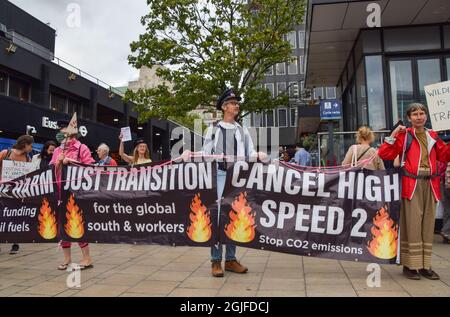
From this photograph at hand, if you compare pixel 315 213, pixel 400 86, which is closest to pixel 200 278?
pixel 315 213

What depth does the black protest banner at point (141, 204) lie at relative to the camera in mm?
5000

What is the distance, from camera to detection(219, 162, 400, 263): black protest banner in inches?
183

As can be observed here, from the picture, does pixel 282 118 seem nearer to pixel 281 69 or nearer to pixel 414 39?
pixel 281 69

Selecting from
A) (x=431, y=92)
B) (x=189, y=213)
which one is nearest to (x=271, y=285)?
(x=189, y=213)

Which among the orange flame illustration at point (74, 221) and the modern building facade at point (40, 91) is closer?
the orange flame illustration at point (74, 221)

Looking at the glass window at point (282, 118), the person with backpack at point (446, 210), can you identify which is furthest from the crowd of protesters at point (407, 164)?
the glass window at point (282, 118)

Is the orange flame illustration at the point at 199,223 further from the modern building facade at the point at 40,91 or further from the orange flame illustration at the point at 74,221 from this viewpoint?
the modern building facade at the point at 40,91

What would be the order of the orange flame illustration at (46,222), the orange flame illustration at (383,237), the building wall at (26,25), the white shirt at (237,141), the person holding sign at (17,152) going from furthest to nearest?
the building wall at (26,25) → the person holding sign at (17,152) → the orange flame illustration at (46,222) → the white shirt at (237,141) → the orange flame illustration at (383,237)

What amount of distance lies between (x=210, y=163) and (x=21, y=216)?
2749 millimetres


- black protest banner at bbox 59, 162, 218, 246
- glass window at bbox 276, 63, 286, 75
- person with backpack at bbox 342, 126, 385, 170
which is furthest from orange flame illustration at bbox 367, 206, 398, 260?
glass window at bbox 276, 63, 286, 75

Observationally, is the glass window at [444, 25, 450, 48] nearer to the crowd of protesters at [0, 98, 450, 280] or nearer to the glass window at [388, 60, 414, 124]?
the glass window at [388, 60, 414, 124]

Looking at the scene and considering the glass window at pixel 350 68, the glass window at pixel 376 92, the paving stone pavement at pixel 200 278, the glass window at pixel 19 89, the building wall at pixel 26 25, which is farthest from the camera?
the building wall at pixel 26 25

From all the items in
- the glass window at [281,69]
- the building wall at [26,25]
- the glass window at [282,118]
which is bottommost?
the glass window at [282,118]
